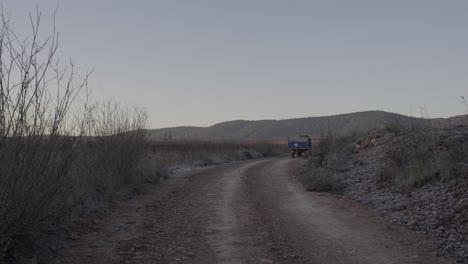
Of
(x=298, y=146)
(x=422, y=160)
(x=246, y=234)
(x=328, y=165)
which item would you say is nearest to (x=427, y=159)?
(x=422, y=160)

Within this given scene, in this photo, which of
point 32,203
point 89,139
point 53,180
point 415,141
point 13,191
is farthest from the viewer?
point 415,141

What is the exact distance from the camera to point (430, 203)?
12.3 m

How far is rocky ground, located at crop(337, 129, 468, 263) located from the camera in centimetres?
970

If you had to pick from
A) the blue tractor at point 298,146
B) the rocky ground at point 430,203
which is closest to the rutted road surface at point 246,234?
the rocky ground at point 430,203

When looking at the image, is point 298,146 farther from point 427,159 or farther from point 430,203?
point 430,203

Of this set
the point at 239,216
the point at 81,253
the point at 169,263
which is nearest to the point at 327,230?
the point at 239,216

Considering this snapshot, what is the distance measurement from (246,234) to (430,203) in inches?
184

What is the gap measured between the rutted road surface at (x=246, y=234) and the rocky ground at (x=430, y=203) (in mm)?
428

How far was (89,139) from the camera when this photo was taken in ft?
51.8

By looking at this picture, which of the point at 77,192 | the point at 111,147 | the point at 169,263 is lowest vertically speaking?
the point at 169,263

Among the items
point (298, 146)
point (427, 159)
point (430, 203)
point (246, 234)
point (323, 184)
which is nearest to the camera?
point (246, 234)

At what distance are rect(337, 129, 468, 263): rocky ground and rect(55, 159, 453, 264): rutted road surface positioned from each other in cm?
43

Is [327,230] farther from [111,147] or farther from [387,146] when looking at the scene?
[387,146]

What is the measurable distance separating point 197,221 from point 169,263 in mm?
3809
